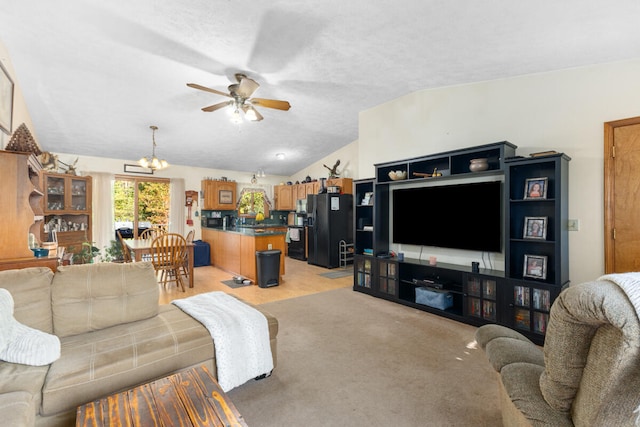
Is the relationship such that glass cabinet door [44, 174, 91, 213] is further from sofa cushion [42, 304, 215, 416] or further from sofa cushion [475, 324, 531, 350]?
sofa cushion [475, 324, 531, 350]

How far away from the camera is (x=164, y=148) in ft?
20.2

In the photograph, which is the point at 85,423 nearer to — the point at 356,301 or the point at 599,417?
the point at 599,417

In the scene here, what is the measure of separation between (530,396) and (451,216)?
9.21 feet

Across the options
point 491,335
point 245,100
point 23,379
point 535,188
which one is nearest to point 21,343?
point 23,379

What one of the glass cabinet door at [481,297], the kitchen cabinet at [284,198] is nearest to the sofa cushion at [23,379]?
the glass cabinet door at [481,297]

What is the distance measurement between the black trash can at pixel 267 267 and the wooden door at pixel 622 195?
4.13 metres

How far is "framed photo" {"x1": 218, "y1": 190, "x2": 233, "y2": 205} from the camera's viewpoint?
767 cm

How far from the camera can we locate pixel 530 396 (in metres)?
1.20

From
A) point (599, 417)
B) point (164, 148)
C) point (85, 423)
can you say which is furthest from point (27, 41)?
point (599, 417)

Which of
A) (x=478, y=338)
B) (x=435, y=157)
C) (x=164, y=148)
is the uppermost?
(x=164, y=148)

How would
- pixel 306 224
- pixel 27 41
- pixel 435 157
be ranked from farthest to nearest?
pixel 306 224 → pixel 435 157 → pixel 27 41

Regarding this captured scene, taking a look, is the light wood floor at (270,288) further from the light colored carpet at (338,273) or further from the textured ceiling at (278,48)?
the textured ceiling at (278,48)

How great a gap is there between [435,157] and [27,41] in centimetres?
461

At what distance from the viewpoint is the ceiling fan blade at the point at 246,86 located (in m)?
3.33
